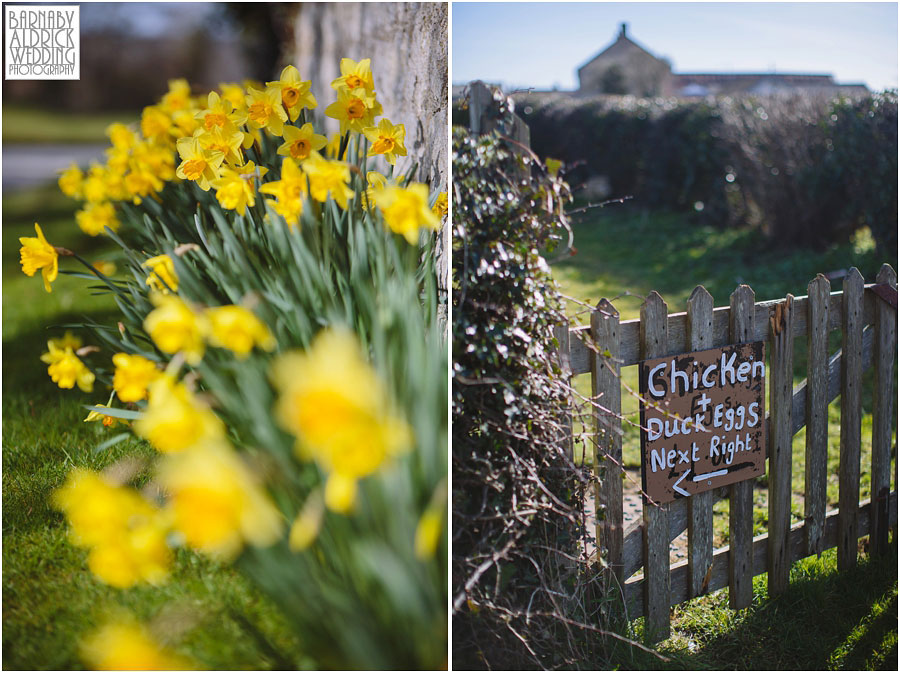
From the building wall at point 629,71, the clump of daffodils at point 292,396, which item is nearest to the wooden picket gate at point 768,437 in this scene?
the clump of daffodils at point 292,396

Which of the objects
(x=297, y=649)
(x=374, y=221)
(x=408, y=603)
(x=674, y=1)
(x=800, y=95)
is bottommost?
(x=297, y=649)

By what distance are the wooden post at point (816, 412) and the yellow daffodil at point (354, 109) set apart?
3.93 ft

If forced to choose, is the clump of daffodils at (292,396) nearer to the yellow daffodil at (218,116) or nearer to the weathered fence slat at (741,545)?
the yellow daffodil at (218,116)

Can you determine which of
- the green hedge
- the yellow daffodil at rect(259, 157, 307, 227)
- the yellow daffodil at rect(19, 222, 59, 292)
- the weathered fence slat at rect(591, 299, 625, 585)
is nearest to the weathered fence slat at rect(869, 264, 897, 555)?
the weathered fence slat at rect(591, 299, 625, 585)

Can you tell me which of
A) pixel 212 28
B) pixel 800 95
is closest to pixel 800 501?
pixel 212 28

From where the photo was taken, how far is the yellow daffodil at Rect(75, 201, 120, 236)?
172cm

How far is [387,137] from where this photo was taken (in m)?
1.36

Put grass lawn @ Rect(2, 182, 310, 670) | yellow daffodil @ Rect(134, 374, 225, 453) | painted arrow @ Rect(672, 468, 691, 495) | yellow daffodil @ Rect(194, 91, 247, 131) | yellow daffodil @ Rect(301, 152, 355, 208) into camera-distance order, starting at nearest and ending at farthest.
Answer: yellow daffodil @ Rect(134, 374, 225, 453) < grass lawn @ Rect(2, 182, 310, 670) < yellow daffodil @ Rect(301, 152, 355, 208) < yellow daffodil @ Rect(194, 91, 247, 131) < painted arrow @ Rect(672, 468, 691, 495)

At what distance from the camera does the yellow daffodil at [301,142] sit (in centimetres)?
140

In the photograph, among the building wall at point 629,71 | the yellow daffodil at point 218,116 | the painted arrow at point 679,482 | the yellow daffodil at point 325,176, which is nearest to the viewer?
the yellow daffodil at point 325,176

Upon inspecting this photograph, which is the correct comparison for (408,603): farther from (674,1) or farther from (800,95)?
(800,95)

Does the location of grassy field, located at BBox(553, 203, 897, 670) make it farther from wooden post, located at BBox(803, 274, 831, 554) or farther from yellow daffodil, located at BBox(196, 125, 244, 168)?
yellow daffodil, located at BBox(196, 125, 244, 168)

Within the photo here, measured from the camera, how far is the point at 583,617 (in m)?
1.43

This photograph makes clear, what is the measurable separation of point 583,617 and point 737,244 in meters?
3.74
